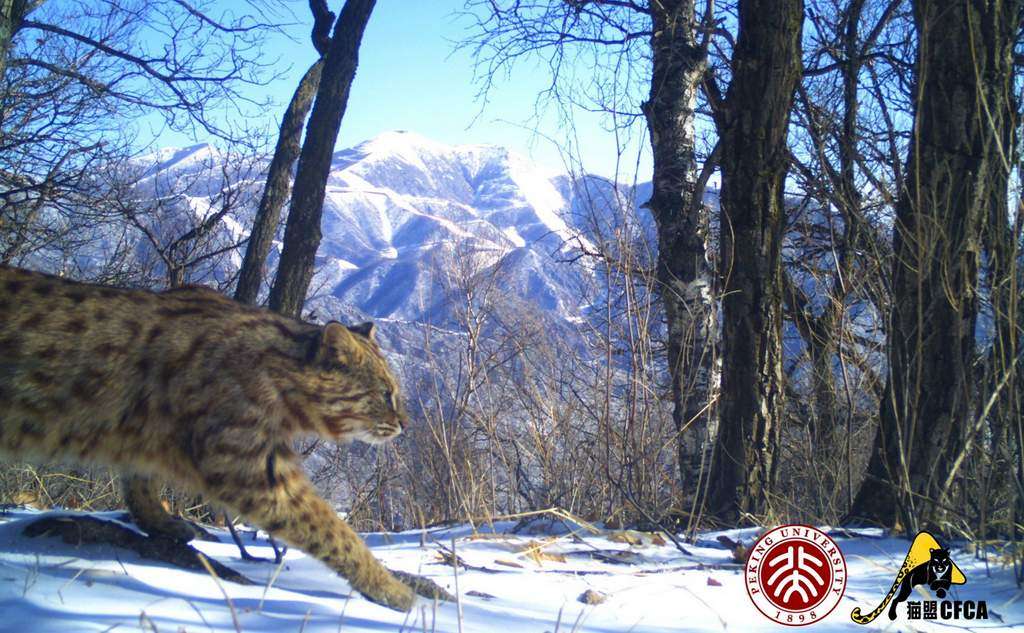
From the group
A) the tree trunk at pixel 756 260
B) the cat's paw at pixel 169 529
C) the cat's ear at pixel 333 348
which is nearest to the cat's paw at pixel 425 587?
the cat's ear at pixel 333 348

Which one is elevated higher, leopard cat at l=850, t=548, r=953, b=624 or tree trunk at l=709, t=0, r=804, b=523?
tree trunk at l=709, t=0, r=804, b=523

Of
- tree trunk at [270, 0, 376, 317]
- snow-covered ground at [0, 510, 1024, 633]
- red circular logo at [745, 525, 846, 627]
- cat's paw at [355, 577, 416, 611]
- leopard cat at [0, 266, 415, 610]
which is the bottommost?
cat's paw at [355, 577, 416, 611]

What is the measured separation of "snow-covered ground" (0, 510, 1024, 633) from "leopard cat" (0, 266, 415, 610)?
0.83ft

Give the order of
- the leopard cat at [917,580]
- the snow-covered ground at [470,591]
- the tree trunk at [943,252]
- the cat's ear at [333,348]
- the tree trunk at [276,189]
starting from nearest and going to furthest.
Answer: the snow-covered ground at [470,591]
the leopard cat at [917,580]
the cat's ear at [333,348]
the tree trunk at [943,252]
the tree trunk at [276,189]

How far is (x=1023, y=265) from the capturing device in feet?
12.0

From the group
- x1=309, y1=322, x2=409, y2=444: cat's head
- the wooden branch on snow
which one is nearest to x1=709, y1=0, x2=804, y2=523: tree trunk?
x1=309, y1=322, x2=409, y2=444: cat's head

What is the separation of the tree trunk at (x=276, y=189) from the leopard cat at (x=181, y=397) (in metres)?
6.11

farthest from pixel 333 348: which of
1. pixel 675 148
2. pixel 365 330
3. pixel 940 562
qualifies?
pixel 675 148

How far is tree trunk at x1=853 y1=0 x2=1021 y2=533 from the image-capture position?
175 inches

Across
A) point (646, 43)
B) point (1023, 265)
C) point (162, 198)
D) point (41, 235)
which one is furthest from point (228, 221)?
point (1023, 265)

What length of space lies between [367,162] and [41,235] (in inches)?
1430

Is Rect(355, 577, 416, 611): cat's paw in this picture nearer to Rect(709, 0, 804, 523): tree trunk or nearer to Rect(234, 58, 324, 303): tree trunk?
Rect(709, 0, 804, 523): tree trunk

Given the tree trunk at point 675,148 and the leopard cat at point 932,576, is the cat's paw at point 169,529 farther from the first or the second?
the tree trunk at point 675,148

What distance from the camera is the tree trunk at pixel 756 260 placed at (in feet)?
18.2
